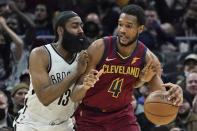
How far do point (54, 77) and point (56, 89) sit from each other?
0.31 meters

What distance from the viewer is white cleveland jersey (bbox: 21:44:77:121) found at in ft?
19.3

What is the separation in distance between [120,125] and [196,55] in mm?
4491

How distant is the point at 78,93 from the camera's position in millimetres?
5488

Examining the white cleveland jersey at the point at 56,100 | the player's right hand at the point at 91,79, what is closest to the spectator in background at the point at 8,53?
the white cleveland jersey at the point at 56,100

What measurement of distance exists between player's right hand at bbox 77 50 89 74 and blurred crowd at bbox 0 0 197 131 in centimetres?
Result: 235

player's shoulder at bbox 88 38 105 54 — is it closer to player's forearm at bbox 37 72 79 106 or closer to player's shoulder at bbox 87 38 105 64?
player's shoulder at bbox 87 38 105 64

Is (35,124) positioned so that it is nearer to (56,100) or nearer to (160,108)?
(56,100)

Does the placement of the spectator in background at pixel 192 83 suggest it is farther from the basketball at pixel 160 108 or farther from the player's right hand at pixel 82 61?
the player's right hand at pixel 82 61

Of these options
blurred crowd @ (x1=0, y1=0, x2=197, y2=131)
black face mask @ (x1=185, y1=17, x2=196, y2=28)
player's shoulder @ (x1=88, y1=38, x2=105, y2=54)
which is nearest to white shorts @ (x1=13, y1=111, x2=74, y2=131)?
player's shoulder @ (x1=88, y1=38, x2=105, y2=54)

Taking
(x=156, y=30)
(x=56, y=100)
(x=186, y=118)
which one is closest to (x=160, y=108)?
(x=56, y=100)

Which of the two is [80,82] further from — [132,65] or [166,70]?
[166,70]

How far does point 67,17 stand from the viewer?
5.95 meters

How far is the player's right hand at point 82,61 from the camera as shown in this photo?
18.3 ft

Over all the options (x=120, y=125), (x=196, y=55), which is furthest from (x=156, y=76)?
(x=196, y=55)
